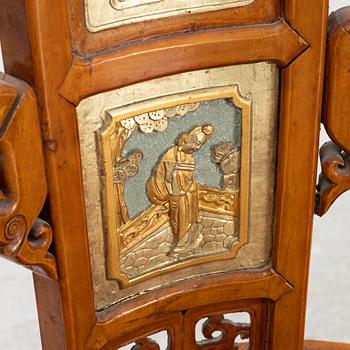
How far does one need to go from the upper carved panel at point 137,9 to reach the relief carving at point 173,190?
0.30 feet

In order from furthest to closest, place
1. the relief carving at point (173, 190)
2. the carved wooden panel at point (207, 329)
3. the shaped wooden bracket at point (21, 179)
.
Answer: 1. the carved wooden panel at point (207, 329)
2. the relief carving at point (173, 190)
3. the shaped wooden bracket at point (21, 179)

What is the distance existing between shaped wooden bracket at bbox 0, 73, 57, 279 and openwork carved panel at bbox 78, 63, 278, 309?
0.06 metres

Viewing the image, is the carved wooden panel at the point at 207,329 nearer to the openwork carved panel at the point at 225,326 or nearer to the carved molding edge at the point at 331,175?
the openwork carved panel at the point at 225,326

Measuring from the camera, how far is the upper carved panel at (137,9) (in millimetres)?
877

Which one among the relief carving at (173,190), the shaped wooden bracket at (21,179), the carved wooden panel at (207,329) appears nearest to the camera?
the shaped wooden bracket at (21,179)

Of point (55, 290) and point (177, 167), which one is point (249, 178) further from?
point (55, 290)

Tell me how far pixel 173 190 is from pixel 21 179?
0.61 ft

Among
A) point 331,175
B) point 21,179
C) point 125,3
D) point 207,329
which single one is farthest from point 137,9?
point 207,329

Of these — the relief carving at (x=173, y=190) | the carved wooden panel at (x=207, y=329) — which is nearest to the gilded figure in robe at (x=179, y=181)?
the relief carving at (x=173, y=190)

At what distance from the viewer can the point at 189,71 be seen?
0.94 metres

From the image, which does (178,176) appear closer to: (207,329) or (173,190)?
(173,190)

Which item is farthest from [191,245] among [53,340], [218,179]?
[53,340]

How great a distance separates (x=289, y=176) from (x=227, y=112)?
0.35ft

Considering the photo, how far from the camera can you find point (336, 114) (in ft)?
3.36
